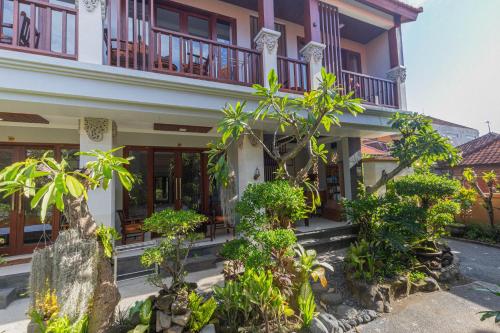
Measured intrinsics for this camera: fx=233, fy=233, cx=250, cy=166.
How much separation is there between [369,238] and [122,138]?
239 inches

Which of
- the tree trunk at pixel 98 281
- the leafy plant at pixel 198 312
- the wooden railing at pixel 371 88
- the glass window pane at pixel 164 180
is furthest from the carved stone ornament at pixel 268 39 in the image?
the leafy plant at pixel 198 312

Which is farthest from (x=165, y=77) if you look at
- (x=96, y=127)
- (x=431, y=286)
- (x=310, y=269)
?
(x=431, y=286)

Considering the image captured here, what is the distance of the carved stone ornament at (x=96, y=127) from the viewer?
13.5 feet

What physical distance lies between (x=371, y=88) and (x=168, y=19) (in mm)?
5431

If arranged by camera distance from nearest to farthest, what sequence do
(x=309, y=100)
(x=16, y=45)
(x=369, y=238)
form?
1. (x=16, y=45)
2. (x=309, y=100)
3. (x=369, y=238)

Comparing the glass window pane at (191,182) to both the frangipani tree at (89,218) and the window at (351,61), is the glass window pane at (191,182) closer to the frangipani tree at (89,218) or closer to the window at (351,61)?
the frangipani tree at (89,218)

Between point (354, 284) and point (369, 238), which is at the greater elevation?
point (369, 238)

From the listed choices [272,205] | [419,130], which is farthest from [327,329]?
[419,130]

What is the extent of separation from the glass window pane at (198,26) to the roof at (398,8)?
400 cm

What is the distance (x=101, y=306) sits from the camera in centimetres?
244

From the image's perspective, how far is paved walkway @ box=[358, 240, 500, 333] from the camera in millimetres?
3010

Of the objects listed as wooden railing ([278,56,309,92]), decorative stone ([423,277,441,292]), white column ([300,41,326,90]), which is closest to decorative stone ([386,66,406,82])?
white column ([300,41,326,90])

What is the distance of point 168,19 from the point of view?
18.6ft

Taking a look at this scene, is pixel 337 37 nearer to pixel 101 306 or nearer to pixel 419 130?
pixel 419 130
